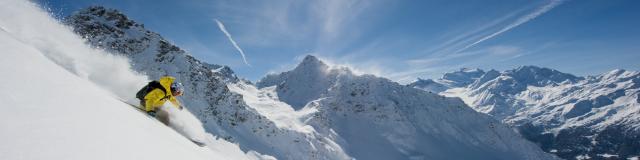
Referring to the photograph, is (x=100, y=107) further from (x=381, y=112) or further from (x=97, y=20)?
(x=381, y=112)

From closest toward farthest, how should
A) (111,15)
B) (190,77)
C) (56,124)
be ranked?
(56,124), (190,77), (111,15)

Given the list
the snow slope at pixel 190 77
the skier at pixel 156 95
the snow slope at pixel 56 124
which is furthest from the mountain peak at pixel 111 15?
the snow slope at pixel 56 124

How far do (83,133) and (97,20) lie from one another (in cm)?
12158

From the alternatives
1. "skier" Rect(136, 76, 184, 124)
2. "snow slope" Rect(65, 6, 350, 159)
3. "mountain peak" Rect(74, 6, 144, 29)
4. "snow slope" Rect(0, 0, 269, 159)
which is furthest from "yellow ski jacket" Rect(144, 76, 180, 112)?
"mountain peak" Rect(74, 6, 144, 29)

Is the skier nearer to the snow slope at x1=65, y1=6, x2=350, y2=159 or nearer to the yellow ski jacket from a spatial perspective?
the yellow ski jacket

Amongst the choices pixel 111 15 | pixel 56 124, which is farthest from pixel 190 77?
pixel 56 124

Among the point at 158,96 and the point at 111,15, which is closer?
the point at 158,96

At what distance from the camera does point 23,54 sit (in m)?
9.52

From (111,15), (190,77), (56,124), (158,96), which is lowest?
(56,124)

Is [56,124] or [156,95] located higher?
[156,95]

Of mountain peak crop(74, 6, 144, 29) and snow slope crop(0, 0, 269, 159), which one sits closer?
snow slope crop(0, 0, 269, 159)

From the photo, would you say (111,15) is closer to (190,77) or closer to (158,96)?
(190,77)

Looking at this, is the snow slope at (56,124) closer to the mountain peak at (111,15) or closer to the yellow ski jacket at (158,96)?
the yellow ski jacket at (158,96)

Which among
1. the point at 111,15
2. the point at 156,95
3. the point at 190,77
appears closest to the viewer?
the point at 156,95
